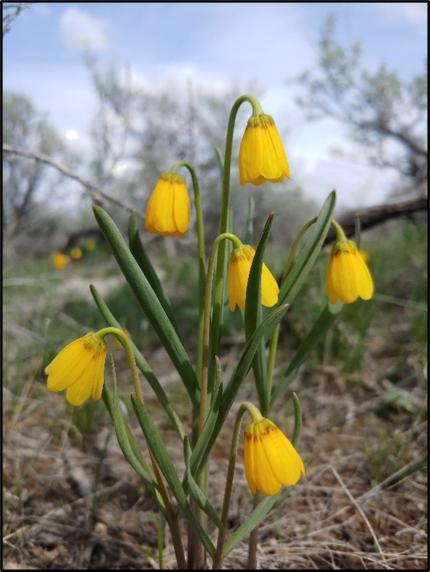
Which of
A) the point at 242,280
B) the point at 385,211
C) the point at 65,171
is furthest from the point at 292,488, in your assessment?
the point at 385,211

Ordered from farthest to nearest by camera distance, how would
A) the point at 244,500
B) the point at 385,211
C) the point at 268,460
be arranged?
the point at 385,211 < the point at 244,500 < the point at 268,460

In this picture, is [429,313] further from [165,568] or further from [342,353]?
[165,568]

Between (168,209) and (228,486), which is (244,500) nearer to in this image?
(228,486)

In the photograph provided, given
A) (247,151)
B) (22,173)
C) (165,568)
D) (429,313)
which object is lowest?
(165,568)

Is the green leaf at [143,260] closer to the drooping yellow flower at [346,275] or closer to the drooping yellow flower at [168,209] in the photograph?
the drooping yellow flower at [168,209]

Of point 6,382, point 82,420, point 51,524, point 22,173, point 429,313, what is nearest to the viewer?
point 51,524

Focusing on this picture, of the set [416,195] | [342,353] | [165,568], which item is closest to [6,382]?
[165,568]

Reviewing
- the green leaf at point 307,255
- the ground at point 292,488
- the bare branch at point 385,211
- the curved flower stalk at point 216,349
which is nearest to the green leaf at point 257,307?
the curved flower stalk at point 216,349
